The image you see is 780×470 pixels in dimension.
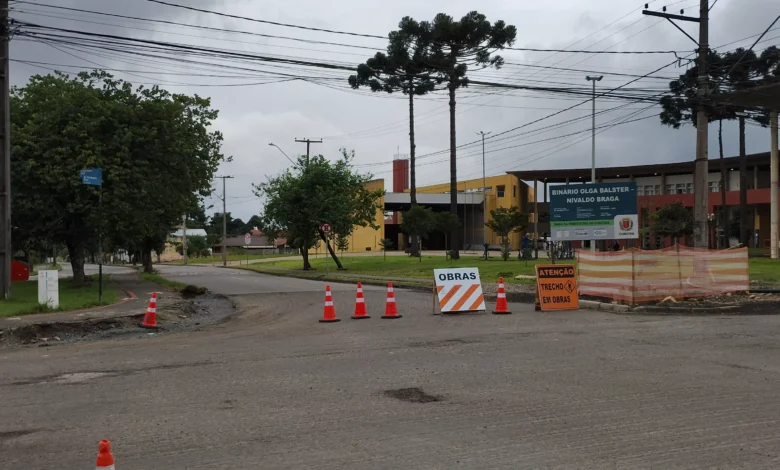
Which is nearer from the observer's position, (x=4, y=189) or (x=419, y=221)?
(x=4, y=189)

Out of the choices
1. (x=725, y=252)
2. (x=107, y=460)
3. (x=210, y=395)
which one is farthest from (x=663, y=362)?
(x=725, y=252)

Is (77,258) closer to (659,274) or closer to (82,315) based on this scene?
(82,315)

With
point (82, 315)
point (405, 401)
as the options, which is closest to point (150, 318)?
point (82, 315)

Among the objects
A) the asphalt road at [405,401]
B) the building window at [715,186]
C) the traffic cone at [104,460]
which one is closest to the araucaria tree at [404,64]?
the asphalt road at [405,401]

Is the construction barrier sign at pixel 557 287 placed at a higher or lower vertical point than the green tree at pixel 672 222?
lower

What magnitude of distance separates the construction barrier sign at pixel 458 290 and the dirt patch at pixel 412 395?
26.5 ft

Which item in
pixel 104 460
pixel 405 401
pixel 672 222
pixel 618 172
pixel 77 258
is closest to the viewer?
pixel 104 460

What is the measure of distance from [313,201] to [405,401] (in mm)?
33814

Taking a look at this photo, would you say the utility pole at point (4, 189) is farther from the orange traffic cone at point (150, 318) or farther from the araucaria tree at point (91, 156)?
the orange traffic cone at point (150, 318)

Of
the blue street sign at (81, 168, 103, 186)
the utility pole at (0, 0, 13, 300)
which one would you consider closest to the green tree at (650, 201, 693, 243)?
the blue street sign at (81, 168, 103, 186)

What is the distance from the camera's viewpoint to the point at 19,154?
2314 centimetres

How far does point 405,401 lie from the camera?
7266mm

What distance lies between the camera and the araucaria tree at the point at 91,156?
22.9 metres

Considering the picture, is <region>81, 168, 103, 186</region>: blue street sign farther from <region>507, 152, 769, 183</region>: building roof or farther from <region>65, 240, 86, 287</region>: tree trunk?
<region>507, 152, 769, 183</region>: building roof
